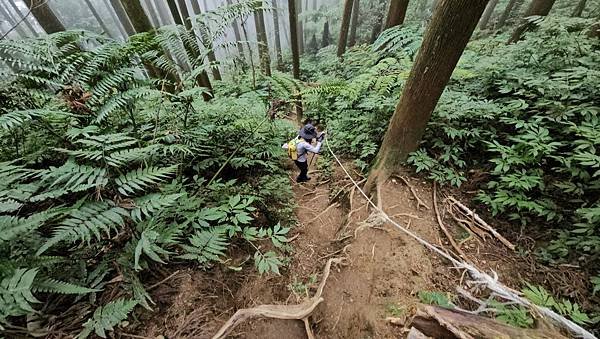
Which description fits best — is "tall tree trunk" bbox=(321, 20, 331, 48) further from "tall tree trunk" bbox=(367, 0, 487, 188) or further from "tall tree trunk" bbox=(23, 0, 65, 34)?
"tall tree trunk" bbox=(367, 0, 487, 188)

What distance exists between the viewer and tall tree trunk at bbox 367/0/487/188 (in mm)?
2967

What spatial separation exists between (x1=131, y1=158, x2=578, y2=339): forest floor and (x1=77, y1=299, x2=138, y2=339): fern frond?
0.25 metres

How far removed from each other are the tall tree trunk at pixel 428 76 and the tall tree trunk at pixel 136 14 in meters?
4.58

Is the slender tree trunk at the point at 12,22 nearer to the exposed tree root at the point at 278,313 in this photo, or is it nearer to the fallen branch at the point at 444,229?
the exposed tree root at the point at 278,313

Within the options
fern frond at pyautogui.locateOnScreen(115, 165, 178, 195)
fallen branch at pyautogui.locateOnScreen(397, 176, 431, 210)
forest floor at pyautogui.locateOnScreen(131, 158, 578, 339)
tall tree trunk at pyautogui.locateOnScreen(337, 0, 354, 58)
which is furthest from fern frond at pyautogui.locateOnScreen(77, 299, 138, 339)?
tall tree trunk at pyautogui.locateOnScreen(337, 0, 354, 58)

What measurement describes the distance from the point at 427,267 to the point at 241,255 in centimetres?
212

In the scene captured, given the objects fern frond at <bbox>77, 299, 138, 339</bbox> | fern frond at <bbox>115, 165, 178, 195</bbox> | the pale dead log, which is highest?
fern frond at <bbox>115, 165, 178, 195</bbox>

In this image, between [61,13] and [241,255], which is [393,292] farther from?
[61,13]

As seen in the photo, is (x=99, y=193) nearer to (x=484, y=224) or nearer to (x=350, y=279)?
(x=350, y=279)

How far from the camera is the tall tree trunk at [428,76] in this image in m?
2.97

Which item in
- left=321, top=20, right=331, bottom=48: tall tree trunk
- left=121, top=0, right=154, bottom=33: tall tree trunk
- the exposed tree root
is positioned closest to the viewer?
the exposed tree root

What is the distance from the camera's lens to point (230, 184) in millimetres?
3199

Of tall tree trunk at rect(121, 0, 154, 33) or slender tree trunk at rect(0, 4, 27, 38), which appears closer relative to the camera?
tall tree trunk at rect(121, 0, 154, 33)

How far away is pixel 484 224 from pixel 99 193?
4.12m
